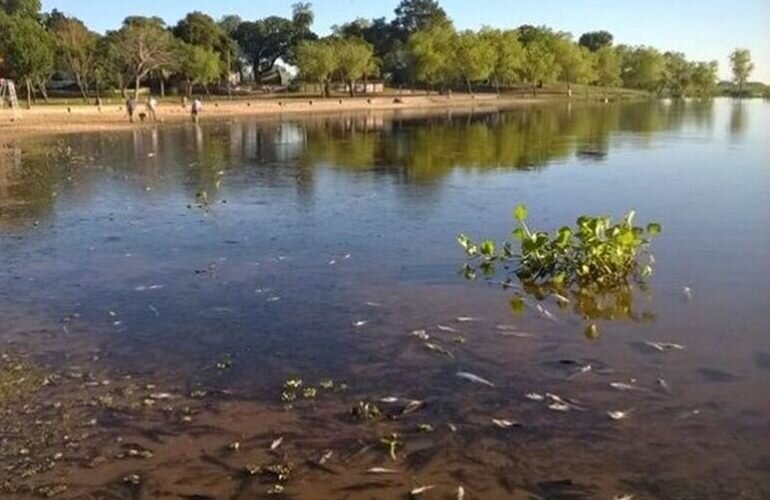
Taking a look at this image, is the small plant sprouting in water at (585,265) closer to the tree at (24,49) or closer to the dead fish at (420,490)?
the dead fish at (420,490)

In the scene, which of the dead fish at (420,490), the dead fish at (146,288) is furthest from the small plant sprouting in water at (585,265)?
the dead fish at (420,490)

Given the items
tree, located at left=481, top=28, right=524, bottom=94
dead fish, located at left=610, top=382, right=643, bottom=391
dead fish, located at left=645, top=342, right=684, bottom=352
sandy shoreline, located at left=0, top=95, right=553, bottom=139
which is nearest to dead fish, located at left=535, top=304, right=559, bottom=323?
dead fish, located at left=645, top=342, right=684, bottom=352

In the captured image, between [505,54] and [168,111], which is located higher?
[505,54]

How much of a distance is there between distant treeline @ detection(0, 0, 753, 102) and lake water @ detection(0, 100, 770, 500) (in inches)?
2465

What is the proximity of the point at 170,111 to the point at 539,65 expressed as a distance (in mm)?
79316

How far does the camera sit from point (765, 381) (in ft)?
28.0

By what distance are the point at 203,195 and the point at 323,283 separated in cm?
1088

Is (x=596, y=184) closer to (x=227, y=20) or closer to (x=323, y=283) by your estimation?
(x=323, y=283)

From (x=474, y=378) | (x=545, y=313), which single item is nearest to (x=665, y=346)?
(x=545, y=313)

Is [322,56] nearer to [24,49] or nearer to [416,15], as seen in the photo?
[24,49]

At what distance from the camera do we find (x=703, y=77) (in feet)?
591

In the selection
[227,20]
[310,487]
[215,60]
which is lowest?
[310,487]

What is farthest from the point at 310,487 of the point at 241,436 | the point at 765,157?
the point at 765,157

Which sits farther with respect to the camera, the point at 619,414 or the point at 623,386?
the point at 623,386
